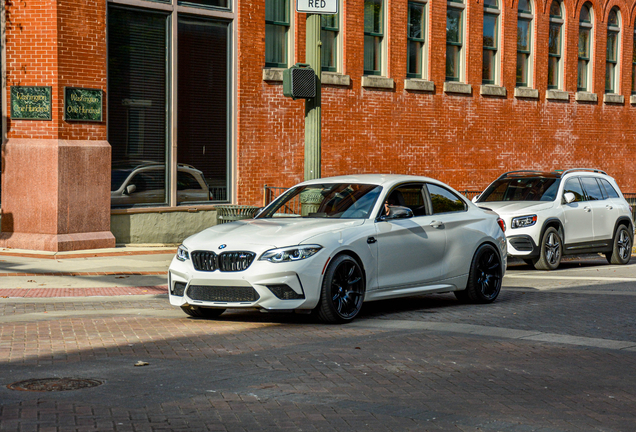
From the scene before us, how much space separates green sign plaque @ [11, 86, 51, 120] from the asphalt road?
594 centimetres

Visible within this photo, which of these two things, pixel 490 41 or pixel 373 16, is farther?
pixel 490 41

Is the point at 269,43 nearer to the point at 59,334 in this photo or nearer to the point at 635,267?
the point at 635,267

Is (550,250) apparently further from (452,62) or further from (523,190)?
(452,62)

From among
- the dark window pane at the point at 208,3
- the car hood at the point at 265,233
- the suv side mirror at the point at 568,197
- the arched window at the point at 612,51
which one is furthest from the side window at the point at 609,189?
the arched window at the point at 612,51

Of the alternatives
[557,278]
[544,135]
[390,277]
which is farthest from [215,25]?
[544,135]

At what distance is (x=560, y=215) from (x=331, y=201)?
7.16 meters

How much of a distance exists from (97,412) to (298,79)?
8.33 meters

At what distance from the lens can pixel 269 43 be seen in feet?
69.2

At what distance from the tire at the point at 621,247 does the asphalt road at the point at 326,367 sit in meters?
6.54

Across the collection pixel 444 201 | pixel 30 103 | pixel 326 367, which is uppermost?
pixel 30 103

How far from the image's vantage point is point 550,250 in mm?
16469

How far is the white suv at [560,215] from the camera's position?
53.1 ft

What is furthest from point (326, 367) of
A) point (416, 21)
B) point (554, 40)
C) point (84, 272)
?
point (554, 40)

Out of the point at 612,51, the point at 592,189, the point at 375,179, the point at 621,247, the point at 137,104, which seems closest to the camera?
the point at 375,179
